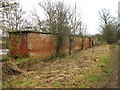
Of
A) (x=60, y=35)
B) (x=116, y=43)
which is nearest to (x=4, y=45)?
(x=60, y=35)

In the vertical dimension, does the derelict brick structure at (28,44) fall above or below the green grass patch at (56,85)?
above

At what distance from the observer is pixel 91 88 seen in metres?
4.92

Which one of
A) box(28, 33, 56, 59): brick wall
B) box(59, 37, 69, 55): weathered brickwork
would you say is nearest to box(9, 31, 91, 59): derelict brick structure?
box(28, 33, 56, 59): brick wall

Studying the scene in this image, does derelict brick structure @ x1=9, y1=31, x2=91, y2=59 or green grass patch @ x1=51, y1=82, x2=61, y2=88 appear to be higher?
derelict brick structure @ x1=9, y1=31, x2=91, y2=59

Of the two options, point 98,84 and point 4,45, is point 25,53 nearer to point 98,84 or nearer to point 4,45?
point 4,45

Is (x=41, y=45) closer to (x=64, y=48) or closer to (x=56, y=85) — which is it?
(x=64, y=48)

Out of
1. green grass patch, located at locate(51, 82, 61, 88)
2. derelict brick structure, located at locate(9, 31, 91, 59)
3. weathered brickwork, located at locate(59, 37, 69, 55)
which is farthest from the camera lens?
weathered brickwork, located at locate(59, 37, 69, 55)

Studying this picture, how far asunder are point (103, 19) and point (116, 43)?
14073 millimetres

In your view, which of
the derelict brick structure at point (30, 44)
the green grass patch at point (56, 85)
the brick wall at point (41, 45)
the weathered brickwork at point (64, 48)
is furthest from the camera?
the weathered brickwork at point (64, 48)

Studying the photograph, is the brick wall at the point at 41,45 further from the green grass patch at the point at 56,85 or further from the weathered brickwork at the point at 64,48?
the green grass patch at the point at 56,85

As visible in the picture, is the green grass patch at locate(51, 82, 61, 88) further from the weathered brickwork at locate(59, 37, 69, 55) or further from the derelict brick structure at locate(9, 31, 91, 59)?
the weathered brickwork at locate(59, 37, 69, 55)

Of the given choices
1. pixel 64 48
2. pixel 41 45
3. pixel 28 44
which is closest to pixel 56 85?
pixel 28 44

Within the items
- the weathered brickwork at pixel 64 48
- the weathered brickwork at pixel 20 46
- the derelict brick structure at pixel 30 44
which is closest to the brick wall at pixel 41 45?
the derelict brick structure at pixel 30 44

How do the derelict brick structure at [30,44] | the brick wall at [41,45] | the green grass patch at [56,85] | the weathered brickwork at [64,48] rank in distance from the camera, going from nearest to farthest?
the green grass patch at [56,85]
the derelict brick structure at [30,44]
the brick wall at [41,45]
the weathered brickwork at [64,48]
